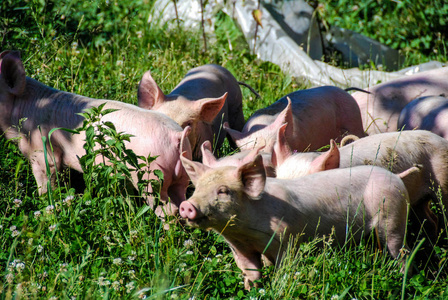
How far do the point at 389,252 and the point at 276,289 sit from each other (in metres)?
0.84

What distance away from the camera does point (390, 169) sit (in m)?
3.81

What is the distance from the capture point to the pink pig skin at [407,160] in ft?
12.5

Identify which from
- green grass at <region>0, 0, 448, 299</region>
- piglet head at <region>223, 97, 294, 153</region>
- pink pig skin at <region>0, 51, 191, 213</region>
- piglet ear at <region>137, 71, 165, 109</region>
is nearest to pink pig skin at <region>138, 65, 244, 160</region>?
piglet ear at <region>137, 71, 165, 109</region>

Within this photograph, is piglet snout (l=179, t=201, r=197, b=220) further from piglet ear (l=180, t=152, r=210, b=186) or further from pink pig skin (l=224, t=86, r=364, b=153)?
pink pig skin (l=224, t=86, r=364, b=153)

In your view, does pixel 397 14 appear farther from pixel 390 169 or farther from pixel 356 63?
pixel 390 169

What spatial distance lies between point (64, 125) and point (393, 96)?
3.31 meters

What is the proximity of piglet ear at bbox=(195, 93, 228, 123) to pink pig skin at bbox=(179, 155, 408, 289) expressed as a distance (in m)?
1.26

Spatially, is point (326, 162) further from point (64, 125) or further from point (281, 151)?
point (64, 125)

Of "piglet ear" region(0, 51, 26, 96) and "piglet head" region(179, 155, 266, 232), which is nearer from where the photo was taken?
"piglet head" region(179, 155, 266, 232)

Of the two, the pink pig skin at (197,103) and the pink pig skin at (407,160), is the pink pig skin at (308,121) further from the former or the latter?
the pink pig skin at (407,160)

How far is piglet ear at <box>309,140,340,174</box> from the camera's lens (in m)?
3.53

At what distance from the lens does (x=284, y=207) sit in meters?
3.13

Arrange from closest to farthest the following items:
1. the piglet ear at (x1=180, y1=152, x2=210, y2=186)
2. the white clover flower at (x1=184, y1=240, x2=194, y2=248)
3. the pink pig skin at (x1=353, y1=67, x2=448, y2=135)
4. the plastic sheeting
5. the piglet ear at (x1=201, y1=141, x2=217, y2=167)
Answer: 1. the piglet ear at (x1=180, y1=152, x2=210, y2=186)
2. the white clover flower at (x1=184, y1=240, x2=194, y2=248)
3. the piglet ear at (x1=201, y1=141, x2=217, y2=167)
4. the pink pig skin at (x1=353, y1=67, x2=448, y2=135)
5. the plastic sheeting

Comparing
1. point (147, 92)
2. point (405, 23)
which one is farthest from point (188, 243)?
point (405, 23)
